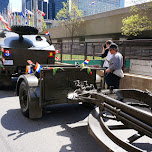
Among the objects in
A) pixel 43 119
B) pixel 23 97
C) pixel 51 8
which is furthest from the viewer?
pixel 51 8

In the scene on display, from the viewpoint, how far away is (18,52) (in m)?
7.14

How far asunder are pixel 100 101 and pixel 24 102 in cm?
236

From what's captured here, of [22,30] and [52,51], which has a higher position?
[22,30]

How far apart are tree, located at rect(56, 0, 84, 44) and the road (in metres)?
32.9

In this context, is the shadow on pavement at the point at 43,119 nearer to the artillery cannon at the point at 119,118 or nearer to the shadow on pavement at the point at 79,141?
the shadow on pavement at the point at 79,141

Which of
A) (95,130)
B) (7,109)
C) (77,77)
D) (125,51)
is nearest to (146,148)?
(95,130)

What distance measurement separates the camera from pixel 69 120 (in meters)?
4.43

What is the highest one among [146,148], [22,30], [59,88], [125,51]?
[22,30]

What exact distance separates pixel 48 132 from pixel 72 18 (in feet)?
113

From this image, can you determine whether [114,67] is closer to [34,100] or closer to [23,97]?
[34,100]

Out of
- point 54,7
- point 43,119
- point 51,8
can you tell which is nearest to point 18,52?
point 43,119

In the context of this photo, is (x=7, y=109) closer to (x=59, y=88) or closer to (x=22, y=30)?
(x=59, y=88)

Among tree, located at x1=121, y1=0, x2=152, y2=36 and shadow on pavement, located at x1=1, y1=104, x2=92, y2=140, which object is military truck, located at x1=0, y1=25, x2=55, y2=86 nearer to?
shadow on pavement, located at x1=1, y1=104, x2=92, y2=140

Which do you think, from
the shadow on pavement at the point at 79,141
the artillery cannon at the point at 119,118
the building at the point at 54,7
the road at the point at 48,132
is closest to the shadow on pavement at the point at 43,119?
the road at the point at 48,132
